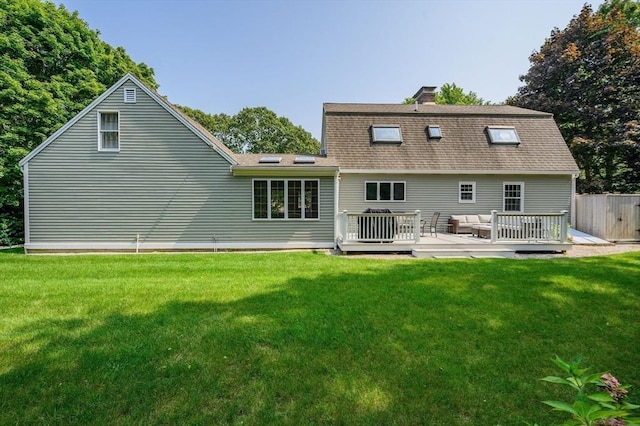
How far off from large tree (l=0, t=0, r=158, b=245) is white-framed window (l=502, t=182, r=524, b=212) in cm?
2130

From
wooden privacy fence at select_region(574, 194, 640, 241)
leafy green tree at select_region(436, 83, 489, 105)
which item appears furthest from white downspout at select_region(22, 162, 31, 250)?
leafy green tree at select_region(436, 83, 489, 105)

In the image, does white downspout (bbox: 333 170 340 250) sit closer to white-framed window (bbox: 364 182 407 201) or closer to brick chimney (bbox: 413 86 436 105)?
white-framed window (bbox: 364 182 407 201)

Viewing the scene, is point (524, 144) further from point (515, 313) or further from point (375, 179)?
point (515, 313)

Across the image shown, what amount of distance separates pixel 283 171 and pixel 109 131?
628 centimetres

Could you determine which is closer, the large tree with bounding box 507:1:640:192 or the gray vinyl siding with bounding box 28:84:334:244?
the gray vinyl siding with bounding box 28:84:334:244

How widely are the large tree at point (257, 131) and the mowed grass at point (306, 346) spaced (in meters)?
30.9

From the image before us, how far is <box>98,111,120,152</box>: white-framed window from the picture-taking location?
35.4 feet

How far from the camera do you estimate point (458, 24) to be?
1074 centimetres

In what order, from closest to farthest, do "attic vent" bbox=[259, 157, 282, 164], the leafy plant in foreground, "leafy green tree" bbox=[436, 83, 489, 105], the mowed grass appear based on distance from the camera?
the leafy plant in foreground < the mowed grass < "attic vent" bbox=[259, 157, 282, 164] < "leafy green tree" bbox=[436, 83, 489, 105]

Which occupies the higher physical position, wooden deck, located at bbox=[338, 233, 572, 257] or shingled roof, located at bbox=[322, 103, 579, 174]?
shingled roof, located at bbox=[322, 103, 579, 174]

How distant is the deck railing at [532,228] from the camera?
1016cm

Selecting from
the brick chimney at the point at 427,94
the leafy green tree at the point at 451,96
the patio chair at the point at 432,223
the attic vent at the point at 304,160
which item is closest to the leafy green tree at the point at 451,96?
the leafy green tree at the point at 451,96

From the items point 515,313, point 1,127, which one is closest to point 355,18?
point 515,313

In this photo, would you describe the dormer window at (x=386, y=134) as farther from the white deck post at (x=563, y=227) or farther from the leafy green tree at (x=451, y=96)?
the leafy green tree at (x=451, y=96)
